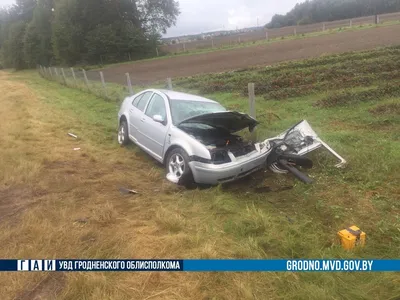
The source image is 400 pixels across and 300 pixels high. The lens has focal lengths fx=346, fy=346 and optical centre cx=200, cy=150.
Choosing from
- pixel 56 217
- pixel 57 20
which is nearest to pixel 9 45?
pixel 57 20

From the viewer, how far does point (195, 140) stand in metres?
5.48

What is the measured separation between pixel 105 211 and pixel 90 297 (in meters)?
1.63

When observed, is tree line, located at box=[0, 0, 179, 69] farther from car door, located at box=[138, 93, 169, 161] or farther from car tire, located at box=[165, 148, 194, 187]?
car tire, located at box=[165, 148, 194, 187]

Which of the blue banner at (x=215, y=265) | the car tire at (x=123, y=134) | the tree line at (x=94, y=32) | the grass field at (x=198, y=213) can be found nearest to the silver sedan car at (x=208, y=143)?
the grass field at (x=198, y=213)

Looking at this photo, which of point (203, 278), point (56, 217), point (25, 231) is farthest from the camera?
point (56, 217)

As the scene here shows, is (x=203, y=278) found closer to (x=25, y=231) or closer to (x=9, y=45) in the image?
(x=25, y=231)

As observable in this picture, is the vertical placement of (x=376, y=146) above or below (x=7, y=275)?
below

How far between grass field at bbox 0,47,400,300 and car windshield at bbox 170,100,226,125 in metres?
1.06

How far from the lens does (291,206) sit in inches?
193

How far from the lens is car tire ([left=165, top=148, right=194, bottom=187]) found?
5.40 m

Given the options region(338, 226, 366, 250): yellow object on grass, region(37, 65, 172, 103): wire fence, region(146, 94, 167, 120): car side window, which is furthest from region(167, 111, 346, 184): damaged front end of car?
region(37, 65, 172, 103): wire fence

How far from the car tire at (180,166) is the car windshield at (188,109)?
0.63 m

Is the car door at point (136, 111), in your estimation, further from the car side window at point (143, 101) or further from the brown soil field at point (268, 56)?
the brown soil field at point (268, 56)

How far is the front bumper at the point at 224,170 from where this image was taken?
5.24 m
